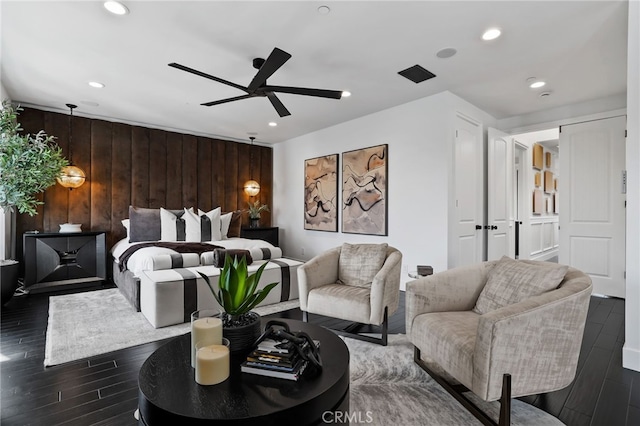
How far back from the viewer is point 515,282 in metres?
1.92

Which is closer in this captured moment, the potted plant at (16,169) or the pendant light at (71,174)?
the potted plant at (16,169)

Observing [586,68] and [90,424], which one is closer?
[90,424]

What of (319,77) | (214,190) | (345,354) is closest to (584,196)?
(319,77)

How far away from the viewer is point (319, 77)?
3.46m

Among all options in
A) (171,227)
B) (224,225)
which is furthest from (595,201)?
(171,227)

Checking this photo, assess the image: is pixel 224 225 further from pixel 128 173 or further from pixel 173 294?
pixel 173 294

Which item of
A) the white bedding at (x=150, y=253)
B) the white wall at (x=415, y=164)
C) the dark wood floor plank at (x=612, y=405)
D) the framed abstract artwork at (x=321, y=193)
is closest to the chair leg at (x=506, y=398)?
the dark wood floor plank at (x=612, y=405)

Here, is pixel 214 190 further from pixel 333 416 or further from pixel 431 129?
pixel 333 416

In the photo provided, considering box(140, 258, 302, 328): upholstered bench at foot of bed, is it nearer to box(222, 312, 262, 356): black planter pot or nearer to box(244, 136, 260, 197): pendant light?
box(222, 312, 262, 356): black planter pot

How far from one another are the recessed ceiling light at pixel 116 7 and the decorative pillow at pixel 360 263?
2607 mm

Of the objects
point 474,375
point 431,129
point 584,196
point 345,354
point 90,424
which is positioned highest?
point 431,129

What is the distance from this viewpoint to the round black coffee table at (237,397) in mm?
1032

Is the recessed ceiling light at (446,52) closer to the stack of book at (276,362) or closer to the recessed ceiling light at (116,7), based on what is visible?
the recessed ceiling light at (116,7)

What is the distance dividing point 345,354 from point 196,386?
2.11 feet
